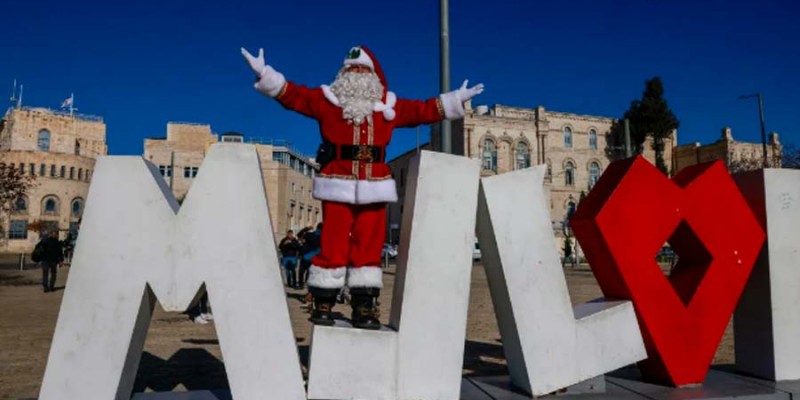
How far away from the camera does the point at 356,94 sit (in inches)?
173

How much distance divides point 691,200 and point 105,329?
14.4ft

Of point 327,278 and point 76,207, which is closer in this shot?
point 327,278

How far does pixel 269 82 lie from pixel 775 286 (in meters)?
4.49

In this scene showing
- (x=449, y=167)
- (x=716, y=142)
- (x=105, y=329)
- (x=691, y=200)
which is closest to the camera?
(x=105, y=329)

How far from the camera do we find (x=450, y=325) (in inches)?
Answer: 156

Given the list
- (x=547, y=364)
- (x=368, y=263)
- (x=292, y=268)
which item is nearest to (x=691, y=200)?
(x=547, y=364)

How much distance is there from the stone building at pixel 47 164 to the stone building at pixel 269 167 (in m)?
8.04

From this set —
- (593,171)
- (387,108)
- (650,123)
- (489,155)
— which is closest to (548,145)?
(593,171)

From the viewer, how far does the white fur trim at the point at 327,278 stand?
13.6ft

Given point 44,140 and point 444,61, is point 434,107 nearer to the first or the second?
point 444,61

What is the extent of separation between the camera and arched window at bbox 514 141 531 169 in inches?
1946

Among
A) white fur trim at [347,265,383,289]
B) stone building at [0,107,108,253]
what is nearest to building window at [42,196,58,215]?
stone building at [0,107,108,253]

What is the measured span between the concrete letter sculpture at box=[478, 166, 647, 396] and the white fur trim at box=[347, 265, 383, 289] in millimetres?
886

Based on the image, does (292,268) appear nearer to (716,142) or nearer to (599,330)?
(599,330)
